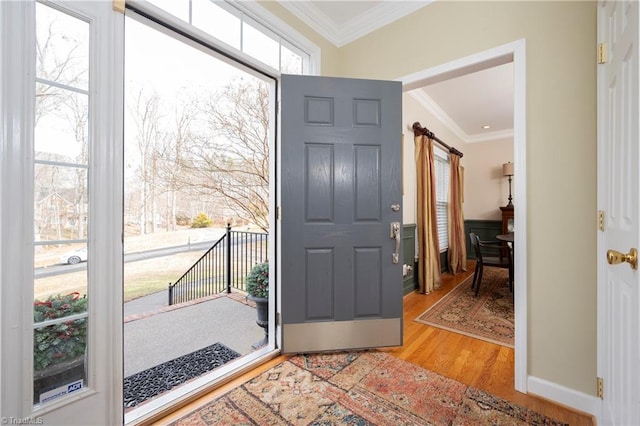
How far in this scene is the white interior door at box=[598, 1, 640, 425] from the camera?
88cm

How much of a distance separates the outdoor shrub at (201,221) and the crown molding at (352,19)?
275 cm

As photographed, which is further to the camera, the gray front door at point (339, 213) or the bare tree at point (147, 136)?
the bare tree at point (147, 136)

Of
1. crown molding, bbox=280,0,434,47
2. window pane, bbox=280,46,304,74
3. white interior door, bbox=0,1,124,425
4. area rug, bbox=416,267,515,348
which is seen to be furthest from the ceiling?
area rug, bbox=416,267,515,348

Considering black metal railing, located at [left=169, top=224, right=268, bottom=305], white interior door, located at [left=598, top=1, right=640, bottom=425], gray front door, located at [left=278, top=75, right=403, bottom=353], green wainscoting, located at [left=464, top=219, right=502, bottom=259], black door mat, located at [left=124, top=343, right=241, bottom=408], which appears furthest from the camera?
green wainscoting, located at [left=464, top=219, right=502, bottom=259]

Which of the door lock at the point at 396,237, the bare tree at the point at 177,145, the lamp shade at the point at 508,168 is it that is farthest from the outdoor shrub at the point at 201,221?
the lamp shade at the point at 508,168

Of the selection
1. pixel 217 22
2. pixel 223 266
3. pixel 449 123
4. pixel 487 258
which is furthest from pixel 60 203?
pixel 449 123

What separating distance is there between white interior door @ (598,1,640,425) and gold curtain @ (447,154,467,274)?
3.40 metres

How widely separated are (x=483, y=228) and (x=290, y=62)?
5282 millimetres

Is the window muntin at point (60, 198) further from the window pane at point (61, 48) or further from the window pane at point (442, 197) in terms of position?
the window pane at point (442, 197)

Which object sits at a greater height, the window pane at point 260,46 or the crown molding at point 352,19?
the crown molding at point 352,19

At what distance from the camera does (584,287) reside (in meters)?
1.46

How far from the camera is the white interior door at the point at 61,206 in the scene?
103 cm

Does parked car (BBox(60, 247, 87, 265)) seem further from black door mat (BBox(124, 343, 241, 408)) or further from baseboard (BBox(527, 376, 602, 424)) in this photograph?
baseboard (BBox(527, 376, 602, 424))

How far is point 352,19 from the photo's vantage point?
232 centimetres
